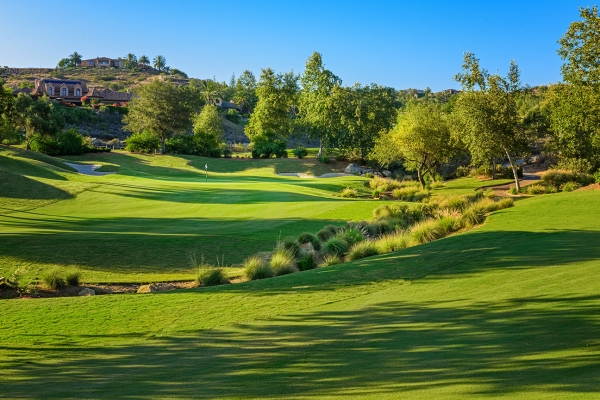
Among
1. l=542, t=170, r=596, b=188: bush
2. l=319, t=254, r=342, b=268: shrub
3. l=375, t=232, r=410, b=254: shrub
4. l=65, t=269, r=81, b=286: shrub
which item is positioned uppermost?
l=542, t=170, r=596, b=188: bush

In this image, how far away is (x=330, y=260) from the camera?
15570 millimetres

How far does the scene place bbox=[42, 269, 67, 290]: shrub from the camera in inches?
582

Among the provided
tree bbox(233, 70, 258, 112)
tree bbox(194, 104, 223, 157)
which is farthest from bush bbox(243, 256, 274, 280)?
tree bbox(233, 70, 258, 112)

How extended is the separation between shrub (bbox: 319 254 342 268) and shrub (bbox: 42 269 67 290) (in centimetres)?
753

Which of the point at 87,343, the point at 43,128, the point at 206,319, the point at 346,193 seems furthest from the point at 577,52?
the point at 43,128

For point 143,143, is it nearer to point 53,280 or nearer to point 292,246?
point 292,246

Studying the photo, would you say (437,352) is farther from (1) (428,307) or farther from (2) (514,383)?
(1) (428,307)

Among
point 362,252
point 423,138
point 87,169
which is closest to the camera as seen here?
point 362,252

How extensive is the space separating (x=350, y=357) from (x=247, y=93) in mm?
150646

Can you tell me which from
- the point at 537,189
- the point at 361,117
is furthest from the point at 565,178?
the point at 361,117

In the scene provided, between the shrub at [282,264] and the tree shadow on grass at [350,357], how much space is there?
5.77 m

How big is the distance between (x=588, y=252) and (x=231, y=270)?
991 cm

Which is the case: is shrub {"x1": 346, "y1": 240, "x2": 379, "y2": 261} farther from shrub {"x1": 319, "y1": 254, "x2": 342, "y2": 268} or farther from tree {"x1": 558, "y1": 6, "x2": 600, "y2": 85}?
tree {"x1": 558, "y1": 6, "x2": 600, "y2": 85}

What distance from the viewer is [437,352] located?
6906mm
